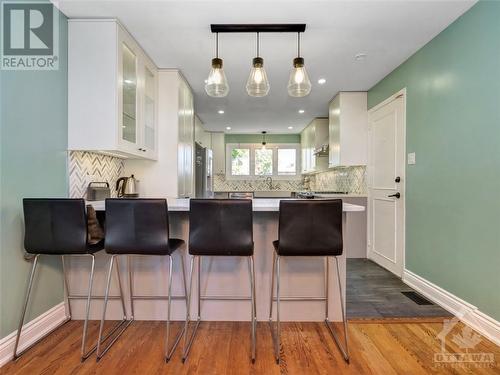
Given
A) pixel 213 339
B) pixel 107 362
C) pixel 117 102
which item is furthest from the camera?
pixel 117 102

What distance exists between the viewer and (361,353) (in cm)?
163

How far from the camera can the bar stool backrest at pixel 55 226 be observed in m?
1.57

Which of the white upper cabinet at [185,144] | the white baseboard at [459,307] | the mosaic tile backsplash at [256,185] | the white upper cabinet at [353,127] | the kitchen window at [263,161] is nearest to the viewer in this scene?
the white baseboard at [459,307]

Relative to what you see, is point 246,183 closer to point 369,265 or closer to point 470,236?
point 369,265

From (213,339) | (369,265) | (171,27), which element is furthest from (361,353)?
(171,27)

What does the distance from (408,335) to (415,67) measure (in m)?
2.45

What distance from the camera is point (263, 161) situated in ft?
21.7

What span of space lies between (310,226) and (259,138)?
5358 millimetres

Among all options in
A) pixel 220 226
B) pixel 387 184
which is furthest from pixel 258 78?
pixel 387 184

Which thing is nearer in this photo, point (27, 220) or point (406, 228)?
point (27, 220)

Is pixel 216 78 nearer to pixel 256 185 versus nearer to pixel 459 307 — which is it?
pixel 459 307

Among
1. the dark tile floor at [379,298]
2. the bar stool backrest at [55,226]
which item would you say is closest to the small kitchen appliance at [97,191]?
Answer: the bar stool backrest at [55,226]

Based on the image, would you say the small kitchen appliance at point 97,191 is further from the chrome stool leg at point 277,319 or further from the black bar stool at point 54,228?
the chrome stool leg at point 277,319

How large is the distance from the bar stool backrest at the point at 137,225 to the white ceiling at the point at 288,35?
1.49 meters
